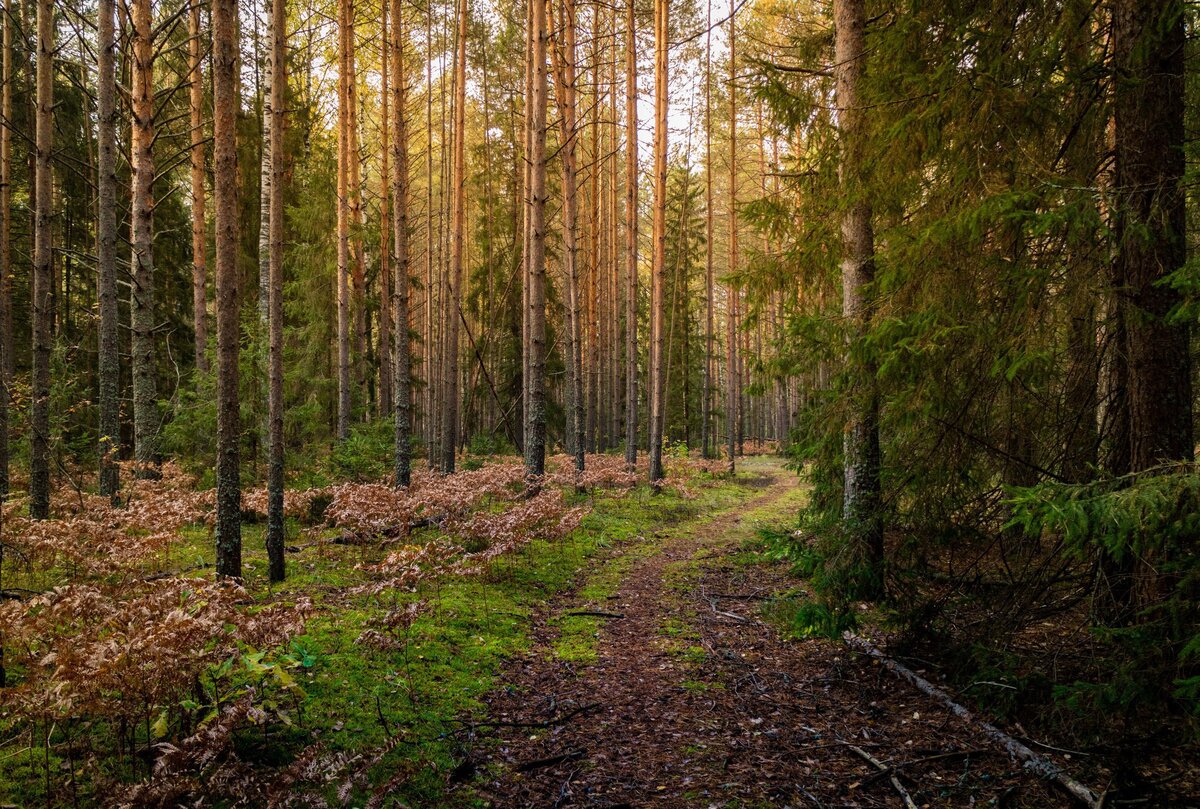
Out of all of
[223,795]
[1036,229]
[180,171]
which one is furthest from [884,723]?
[180,171]

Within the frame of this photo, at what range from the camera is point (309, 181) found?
16922mm

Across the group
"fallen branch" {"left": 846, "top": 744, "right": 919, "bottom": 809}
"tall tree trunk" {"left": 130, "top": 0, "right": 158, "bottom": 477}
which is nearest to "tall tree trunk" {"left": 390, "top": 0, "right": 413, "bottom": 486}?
"tall tree trunk" {"left": 130, "top": 0, "right": 158, "bottom": 477}

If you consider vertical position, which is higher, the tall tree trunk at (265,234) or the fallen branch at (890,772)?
the tall tree trunk at (265,234)

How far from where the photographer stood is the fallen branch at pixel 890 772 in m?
3.22

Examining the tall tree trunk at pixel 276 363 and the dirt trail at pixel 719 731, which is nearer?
the dirt trail at pixel 719 731

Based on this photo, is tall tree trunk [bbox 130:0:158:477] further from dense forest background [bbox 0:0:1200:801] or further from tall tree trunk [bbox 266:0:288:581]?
tall tree trunk [bbox 266:0:288:581]

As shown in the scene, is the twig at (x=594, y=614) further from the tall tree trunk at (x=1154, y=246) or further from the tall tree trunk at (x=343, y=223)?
the tall tree trunk at (x=343, y=223)

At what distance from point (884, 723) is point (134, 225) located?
11122mm

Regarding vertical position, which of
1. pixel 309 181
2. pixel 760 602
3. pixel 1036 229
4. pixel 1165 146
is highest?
pixel 309 181

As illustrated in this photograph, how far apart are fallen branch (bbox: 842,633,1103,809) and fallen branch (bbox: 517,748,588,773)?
250cm

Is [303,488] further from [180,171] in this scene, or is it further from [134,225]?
[180,171]

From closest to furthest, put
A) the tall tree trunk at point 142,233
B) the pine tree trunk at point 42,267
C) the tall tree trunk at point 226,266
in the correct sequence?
the tall tree trunk at point 226,266, the pine tree trunk at point 42,267, the tall tree trunk at point 142,233

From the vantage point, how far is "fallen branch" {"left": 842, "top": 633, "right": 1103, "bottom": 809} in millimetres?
3054

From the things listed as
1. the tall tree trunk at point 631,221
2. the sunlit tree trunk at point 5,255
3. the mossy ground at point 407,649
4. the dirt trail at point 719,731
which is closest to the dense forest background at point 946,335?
the sunlit tree trunk at point 5,255
